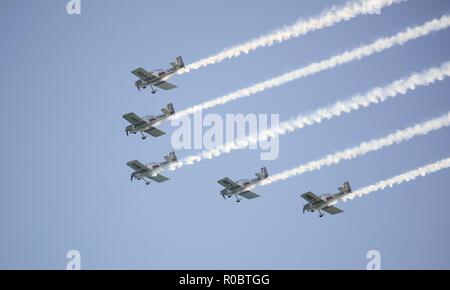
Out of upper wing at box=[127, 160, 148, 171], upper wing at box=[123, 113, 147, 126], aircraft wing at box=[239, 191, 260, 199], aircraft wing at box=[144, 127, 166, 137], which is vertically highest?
upper wing at box=[123, 113, 147, 126]

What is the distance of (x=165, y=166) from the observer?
84750 millimetres

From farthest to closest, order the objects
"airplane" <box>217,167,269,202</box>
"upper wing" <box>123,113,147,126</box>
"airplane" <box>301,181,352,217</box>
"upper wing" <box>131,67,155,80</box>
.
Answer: "upper wing" <box>123,113,147,126</box>
"upper wing" <box>131,67,155,80</box>
"airplane" <box>217,167,269,202</box>
"airplane" <box>301,181,352,217</box>

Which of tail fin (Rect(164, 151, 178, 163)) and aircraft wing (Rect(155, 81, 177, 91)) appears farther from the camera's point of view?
tail fin (Rect(164, 151, 178, 163))

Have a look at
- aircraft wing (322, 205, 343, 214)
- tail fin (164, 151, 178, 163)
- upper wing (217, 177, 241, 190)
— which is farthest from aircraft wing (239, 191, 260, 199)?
tail fin (164, 151, 178, 163)

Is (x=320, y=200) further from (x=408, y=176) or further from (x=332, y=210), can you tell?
(x=408, y=176)

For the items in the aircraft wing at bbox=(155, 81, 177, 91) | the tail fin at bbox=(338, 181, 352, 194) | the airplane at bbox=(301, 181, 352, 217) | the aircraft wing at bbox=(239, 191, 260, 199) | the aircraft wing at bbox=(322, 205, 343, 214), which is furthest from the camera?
the aircraft wing at bbox=(155, 81, 177, 91)

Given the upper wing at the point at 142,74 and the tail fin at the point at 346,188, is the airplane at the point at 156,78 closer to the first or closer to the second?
the upper wing at the point at 142,74

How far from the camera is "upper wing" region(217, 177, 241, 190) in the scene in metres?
82.1

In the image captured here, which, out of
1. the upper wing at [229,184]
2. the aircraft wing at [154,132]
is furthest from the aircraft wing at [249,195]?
the aircraft wing at [154,132]

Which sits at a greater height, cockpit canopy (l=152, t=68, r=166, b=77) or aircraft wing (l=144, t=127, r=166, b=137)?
cockpit canopy (l=152, t=68, r=166, b=77)

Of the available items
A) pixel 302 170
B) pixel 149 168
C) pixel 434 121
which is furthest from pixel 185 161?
pixel 434 121

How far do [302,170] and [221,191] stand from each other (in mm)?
8054

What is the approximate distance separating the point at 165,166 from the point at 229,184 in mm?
5307

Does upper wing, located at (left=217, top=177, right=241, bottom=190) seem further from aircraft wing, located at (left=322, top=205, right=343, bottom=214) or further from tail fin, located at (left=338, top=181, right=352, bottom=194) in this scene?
tail fin, located at (left=338, top=181, right=352, bottom=194)
